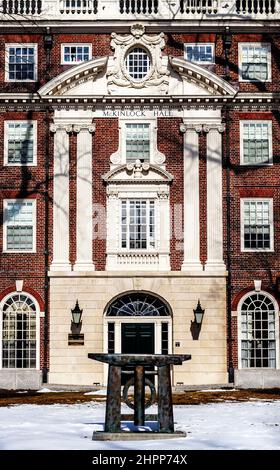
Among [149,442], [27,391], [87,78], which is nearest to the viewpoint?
[149,442]

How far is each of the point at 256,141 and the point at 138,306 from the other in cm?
700

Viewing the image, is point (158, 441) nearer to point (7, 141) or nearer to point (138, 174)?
point (138, 174)

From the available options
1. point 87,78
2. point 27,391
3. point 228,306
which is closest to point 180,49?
point 87,78

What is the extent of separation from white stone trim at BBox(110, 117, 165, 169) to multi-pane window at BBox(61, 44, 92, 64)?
2.66 m

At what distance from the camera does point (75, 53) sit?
32.3 m

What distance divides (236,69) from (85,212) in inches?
287

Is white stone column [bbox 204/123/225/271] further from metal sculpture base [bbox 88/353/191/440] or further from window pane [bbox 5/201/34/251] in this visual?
metal sculpture base [bbox 88/353/191/440]

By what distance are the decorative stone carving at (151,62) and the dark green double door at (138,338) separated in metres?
8.09

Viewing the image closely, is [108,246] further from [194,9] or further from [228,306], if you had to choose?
[194,9]

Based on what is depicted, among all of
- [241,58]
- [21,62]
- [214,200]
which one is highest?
[241,58]

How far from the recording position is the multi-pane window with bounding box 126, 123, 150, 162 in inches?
1246

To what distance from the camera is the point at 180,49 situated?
3228cm

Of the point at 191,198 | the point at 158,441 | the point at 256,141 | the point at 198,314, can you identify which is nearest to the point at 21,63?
the point at 191,198

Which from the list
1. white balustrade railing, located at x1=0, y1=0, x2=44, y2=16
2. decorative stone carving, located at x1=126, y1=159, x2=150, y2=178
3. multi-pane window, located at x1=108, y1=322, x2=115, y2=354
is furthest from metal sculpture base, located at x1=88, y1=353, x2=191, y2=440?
white balustrade railing, located at x1=0, y1=0, x2=44, y2=16
